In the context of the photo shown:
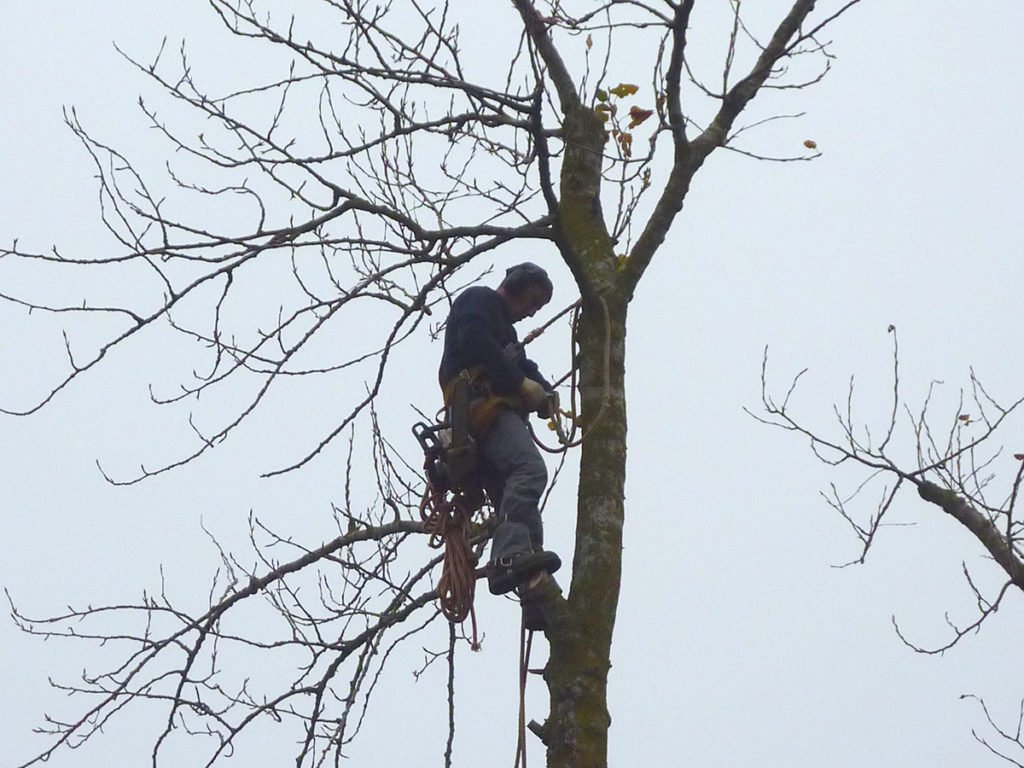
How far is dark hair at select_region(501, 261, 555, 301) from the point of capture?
4551 mm

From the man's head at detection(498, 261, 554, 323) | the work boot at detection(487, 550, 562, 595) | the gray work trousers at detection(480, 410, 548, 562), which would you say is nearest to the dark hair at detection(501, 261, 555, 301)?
the man's head at detection(498, 261, 554, 323)

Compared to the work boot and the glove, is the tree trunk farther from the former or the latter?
the glove

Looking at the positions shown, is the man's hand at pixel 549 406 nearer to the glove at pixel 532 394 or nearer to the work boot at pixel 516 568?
the glove at pixel 532 394

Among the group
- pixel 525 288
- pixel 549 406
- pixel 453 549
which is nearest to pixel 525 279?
pixel 525 288

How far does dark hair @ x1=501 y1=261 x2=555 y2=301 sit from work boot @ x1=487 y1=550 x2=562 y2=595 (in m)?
1.04

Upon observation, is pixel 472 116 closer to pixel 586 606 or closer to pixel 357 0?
pixel 357 0

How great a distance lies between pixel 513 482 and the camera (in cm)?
424

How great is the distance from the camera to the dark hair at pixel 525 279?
4551 millimetres

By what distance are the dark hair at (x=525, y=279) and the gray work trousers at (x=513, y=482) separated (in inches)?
18.4

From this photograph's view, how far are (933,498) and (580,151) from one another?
1.99 m

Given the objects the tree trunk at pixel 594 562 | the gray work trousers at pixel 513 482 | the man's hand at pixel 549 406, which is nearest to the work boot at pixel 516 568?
the gray work trousers at pixel 513 482

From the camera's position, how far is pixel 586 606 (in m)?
3.62

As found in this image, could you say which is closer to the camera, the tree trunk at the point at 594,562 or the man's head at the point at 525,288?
the tree trunk at the point at 594,562

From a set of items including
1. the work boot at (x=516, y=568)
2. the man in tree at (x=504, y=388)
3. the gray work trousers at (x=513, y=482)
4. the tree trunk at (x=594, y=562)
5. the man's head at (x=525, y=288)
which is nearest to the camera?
the tree trunk at (x=594, y=562)
